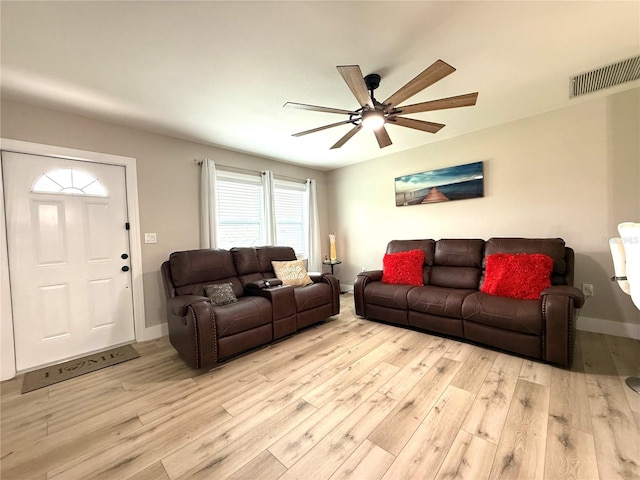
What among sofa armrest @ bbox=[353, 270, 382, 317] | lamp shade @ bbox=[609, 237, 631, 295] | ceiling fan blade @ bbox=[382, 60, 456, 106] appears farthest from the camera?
sofa armrest @ bbox=[353, 270, 382, 317]

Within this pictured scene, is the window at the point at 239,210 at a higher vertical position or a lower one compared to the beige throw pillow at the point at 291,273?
higher

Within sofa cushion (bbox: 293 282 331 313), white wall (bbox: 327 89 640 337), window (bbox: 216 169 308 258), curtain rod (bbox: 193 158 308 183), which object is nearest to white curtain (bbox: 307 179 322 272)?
window (bbox: 216 169 308 258)

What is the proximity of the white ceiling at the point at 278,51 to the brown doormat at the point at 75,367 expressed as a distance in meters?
2.51

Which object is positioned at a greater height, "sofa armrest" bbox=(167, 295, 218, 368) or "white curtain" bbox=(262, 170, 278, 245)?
"white curtain" bbox=(262, 170, 278, 245)

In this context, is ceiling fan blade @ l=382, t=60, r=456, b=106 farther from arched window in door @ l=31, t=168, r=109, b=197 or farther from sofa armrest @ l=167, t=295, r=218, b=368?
arched window in door @ l=31, t=168, r=109, b=197

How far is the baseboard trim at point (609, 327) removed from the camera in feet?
8.43

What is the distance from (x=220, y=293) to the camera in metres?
2.82

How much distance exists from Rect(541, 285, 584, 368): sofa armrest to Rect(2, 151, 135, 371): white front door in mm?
4200

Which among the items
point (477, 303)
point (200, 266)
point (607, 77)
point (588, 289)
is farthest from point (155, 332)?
point (607, 77)

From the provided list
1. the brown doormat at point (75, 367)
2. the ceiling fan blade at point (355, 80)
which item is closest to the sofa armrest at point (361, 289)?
the ceiling fan blade at point (355, 80)

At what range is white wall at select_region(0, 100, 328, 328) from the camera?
244cm

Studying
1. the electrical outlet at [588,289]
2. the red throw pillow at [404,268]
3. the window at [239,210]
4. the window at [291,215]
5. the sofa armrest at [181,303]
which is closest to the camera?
the sofa armrest at [181,303]

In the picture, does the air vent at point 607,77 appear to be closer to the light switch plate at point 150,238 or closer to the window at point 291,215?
the window at point 291,215

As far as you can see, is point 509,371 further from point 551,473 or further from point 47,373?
point 47,373
